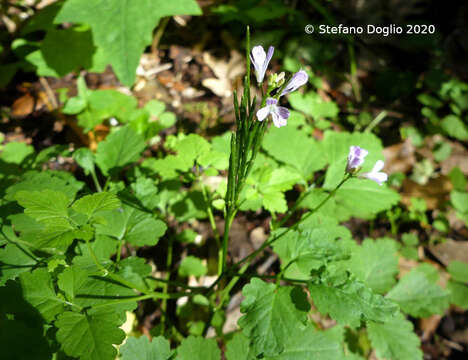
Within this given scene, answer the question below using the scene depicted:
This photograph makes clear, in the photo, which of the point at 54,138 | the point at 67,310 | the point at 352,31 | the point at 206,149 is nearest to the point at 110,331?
the point at 67,310

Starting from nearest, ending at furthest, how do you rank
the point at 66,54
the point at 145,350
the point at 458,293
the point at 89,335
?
1. the point at 89,335
2. the point at 145,350
3. the point at 458,293
4. the point at 66,54

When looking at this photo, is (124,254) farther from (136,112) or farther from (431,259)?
(431,259)

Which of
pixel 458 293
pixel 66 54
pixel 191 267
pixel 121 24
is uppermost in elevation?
pixel 121 24

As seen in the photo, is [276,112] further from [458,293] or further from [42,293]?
[458,293]

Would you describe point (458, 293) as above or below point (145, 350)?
below

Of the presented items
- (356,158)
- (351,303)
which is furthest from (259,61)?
(351,303)

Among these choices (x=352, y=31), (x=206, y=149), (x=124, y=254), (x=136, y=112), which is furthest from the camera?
(x=352, y=31)

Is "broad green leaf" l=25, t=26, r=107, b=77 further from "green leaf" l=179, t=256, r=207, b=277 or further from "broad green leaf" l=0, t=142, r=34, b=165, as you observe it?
"green leaf" l=179, t=256, r=207, b=277

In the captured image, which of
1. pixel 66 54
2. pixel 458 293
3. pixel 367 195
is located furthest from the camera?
pixel 66 54
